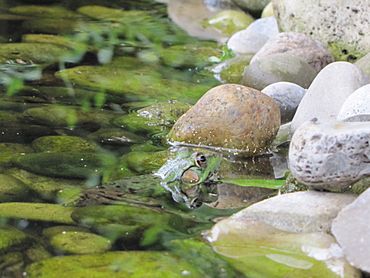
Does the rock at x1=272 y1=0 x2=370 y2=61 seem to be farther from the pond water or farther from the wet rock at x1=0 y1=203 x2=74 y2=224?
the wet rock at x1=0 y1=203 x2=74 y2=224

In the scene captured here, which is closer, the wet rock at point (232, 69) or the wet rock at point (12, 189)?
the wet rock at point (12, 189)

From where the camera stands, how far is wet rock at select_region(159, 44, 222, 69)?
6535 millimetres

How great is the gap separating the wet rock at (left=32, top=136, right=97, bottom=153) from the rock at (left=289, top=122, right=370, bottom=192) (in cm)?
134

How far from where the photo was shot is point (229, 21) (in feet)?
26.5

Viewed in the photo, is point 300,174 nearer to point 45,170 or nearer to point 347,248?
point 347,248

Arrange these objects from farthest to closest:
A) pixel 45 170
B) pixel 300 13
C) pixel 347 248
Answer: pixel 300 13 → pixel 45 170 → pixel 347 248

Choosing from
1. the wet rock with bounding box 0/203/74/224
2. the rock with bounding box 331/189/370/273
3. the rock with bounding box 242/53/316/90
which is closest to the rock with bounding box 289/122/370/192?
the rock with bounding box 331/189/370/273

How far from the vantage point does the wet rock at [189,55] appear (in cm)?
654

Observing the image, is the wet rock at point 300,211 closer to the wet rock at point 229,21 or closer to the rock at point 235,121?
the rock at point 235,121

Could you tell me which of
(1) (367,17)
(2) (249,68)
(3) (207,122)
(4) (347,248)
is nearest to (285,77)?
(2) (249,68)

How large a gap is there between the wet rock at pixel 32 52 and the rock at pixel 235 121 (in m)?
2.00

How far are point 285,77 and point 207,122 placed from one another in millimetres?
1283

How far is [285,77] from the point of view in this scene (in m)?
A: 5.61

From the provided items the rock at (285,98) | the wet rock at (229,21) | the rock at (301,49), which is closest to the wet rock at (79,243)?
the rock at (285,98)
